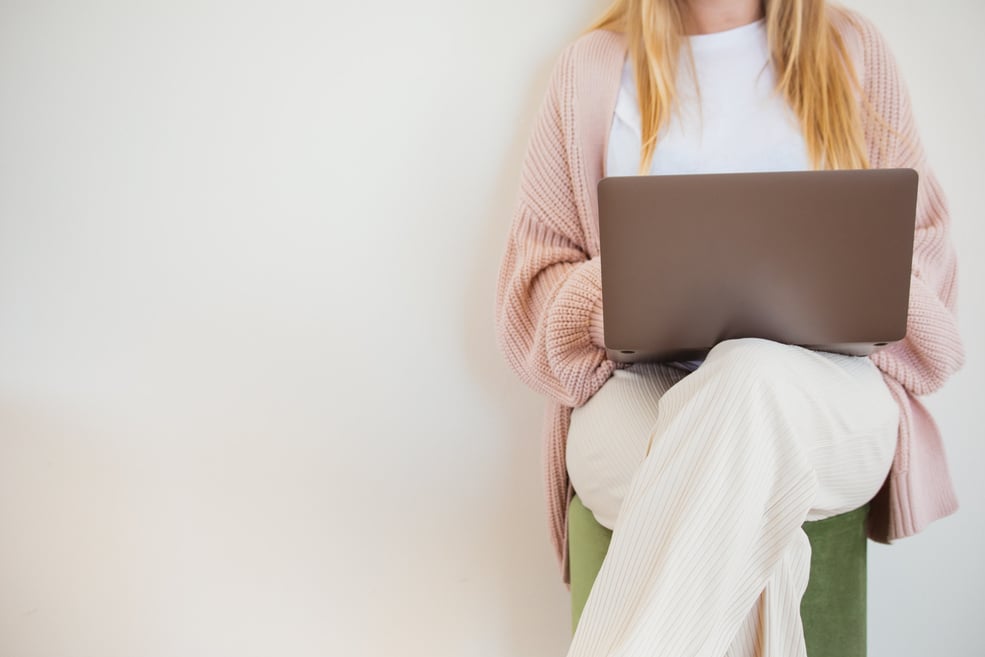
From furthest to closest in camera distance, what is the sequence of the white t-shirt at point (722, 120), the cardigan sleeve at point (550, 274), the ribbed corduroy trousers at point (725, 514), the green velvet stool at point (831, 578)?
1. the white t-shirt at point (722, 120)
2. the cardigan sleeve at point (550, 274)
3. the green velvet stool at point (831, 578)
4. the ribbed corduroy trousers at point (725, 514)

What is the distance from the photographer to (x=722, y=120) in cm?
106

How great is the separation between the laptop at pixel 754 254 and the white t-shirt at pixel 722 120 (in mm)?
351

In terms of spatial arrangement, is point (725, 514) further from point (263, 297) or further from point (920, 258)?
point (263, 297)

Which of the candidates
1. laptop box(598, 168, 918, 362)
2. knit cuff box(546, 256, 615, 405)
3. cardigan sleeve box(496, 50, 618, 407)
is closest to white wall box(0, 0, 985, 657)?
cardigan sleeve box(496, 50, 618, 407)

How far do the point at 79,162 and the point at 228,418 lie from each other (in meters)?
0.41

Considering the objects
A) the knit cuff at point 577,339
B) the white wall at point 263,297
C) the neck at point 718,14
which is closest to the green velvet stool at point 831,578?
the knit cuff at point 577,339

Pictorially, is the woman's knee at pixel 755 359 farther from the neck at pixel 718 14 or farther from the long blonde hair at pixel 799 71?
the neck at pixel 718 14

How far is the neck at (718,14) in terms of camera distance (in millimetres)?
1108

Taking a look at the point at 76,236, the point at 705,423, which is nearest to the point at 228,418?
the point at 76,236

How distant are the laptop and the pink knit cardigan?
0.18m

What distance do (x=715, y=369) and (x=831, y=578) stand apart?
0.33m

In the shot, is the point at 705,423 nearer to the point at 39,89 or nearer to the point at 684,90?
the point at 684,90

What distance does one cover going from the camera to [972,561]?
1227 millimetres

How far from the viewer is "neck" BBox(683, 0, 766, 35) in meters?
1.11
